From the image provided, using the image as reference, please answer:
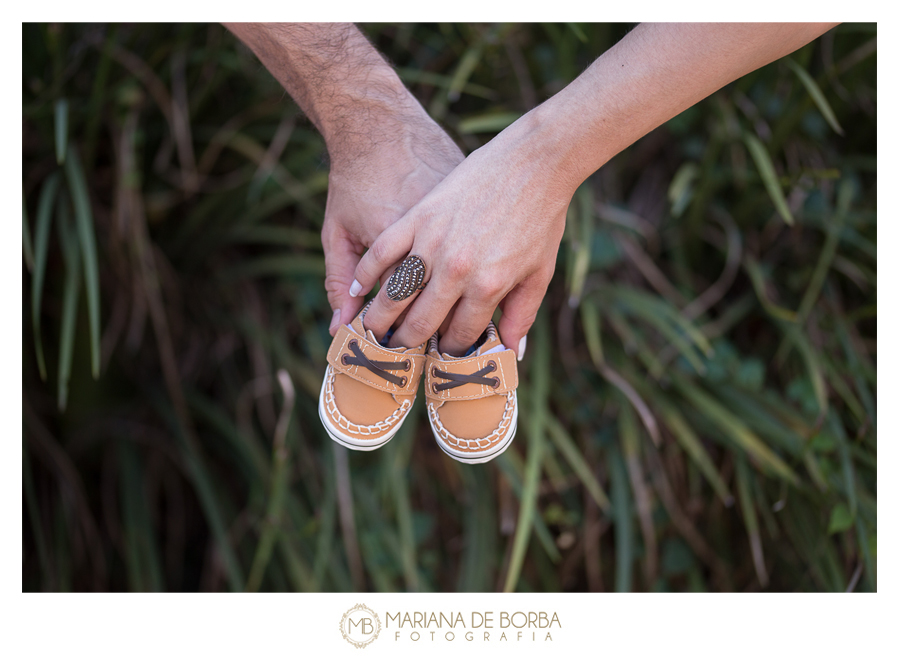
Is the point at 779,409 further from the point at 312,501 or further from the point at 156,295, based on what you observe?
the point at 156,295

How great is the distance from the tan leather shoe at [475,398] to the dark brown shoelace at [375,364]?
62mm

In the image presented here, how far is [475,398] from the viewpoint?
105 centimetres

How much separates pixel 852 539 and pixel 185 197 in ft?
6.63

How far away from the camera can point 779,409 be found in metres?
1.57

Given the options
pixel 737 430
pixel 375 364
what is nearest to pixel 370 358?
pixel 375 364

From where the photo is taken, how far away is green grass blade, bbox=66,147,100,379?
4.24 feet

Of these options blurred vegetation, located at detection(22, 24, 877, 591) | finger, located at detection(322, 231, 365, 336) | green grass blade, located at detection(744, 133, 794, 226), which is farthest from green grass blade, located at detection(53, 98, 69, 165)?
green grass blade, located at detection(744, 133, 794, 226)

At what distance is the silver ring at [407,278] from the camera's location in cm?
98

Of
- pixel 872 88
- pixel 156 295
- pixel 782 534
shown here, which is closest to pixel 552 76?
pixel 872 88

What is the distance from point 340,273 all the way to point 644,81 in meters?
0.61

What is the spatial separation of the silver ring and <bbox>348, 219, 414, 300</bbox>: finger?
26mm

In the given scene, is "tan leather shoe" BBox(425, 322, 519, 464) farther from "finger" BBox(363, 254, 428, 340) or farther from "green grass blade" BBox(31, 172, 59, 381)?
"green grass blade" BBox(31, 172, 59, 381)
